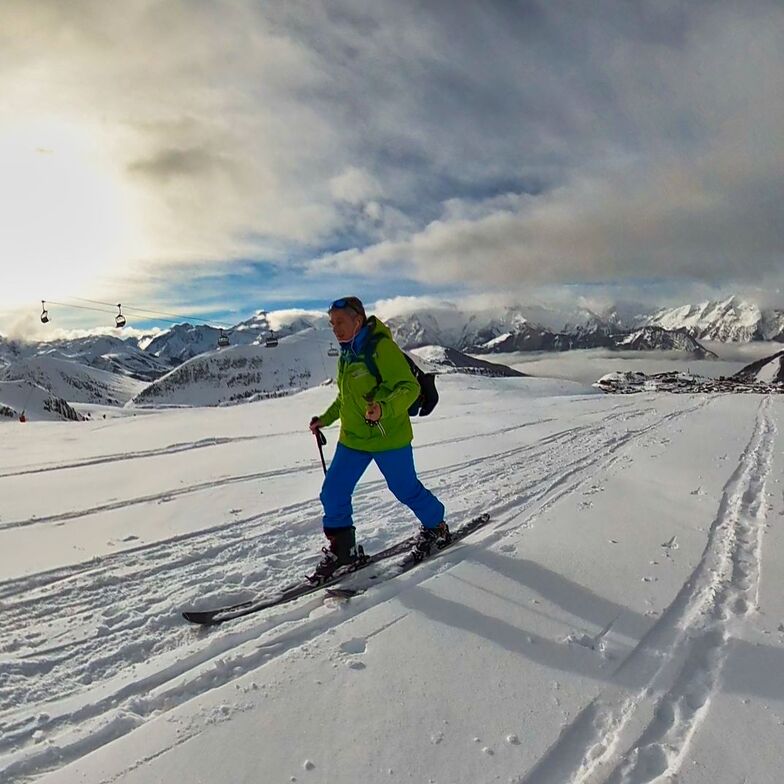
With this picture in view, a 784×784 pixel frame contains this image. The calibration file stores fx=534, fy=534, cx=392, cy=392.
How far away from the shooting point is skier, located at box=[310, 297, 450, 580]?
4469 mm

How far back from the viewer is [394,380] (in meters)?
4.44

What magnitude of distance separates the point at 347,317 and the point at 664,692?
11.1ft

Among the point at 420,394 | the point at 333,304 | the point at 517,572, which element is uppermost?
the point at 333,304

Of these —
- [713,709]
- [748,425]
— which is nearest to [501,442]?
[748,425]

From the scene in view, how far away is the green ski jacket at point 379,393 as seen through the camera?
4.41 meters

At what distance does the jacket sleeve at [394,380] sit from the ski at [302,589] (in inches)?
56.2

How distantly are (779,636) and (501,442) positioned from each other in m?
9.21

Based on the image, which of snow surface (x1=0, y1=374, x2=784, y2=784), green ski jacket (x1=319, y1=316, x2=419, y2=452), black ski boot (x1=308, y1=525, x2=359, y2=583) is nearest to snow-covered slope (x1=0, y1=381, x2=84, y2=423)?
snow surface (x1=0, y1=374, x2=784, y2=784)

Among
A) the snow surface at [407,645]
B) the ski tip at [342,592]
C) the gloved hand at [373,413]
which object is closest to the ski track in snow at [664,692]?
the snow surface at [407,645]

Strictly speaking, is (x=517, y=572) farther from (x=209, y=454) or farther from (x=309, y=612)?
(x=209, y=454)

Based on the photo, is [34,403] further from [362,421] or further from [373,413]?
[373,413]

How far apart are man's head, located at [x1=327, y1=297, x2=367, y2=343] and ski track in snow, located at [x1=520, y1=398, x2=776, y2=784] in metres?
3.10

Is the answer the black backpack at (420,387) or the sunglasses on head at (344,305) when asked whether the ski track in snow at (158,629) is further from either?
the sunglasses on head at (344,305)

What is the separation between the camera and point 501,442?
1266 centimetres
